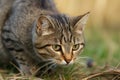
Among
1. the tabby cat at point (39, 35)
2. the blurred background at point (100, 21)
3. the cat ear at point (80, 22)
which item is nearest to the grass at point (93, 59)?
the blurred background at point (100, 21)

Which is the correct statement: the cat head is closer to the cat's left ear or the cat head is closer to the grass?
the cat's left ear

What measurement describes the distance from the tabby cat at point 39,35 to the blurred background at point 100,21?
287cm

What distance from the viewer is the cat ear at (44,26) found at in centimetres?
590

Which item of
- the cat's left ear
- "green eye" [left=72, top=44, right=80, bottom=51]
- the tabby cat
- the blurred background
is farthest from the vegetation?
the cat's left ear

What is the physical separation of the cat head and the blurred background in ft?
10.2

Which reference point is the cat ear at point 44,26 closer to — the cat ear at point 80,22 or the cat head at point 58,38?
the cat head at point 58,38

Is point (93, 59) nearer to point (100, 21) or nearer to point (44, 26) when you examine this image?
point (44, 26)

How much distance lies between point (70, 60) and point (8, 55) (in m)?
1.06

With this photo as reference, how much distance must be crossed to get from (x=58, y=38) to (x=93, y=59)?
103 inches

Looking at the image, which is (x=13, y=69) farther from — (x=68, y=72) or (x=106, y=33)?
(x=106, y=33)

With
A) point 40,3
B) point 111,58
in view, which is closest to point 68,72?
point 40,3

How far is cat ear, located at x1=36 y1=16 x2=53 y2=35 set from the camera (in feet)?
19.3

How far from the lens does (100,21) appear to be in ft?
40.6

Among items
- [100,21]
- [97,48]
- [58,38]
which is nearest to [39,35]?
[58,38]
